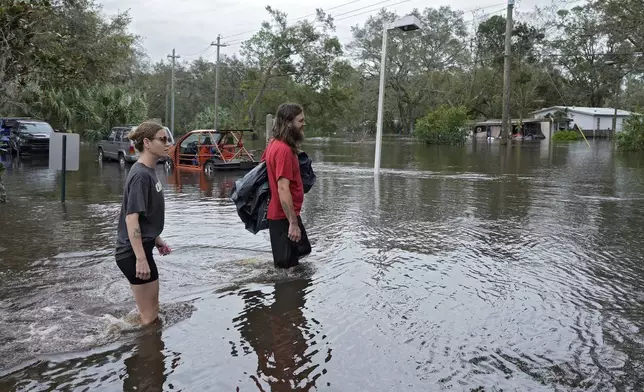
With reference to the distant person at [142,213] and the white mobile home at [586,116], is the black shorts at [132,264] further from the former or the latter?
the white mobile home at [586,116]

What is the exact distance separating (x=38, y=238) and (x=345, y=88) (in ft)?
145

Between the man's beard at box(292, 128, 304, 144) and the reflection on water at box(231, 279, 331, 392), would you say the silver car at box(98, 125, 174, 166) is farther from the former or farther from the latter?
the reflection on water at box(231, 279, 331, 392)

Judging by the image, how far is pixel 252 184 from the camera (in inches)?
231

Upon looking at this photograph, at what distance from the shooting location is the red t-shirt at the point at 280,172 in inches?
212

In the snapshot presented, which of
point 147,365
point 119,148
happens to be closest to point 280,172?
point 147,365

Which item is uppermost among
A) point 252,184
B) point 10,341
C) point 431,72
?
point 431,72

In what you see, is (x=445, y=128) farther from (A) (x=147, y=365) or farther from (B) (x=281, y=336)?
(A) (x=147, y=365)

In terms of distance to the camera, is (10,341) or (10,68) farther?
(10,68)

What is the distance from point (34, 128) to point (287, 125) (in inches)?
906

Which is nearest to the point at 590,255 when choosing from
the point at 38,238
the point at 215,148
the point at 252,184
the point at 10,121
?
the point at 252,184

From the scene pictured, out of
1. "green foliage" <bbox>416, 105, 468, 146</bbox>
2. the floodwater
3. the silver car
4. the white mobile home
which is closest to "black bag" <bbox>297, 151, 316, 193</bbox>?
the floodwater

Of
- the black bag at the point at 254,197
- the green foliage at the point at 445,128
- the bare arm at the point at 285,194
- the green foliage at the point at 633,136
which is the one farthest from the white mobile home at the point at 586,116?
the bare arm at the point at 285,194

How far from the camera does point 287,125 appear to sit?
5387mm

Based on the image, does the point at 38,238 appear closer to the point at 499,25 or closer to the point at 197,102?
the point at 499,25
